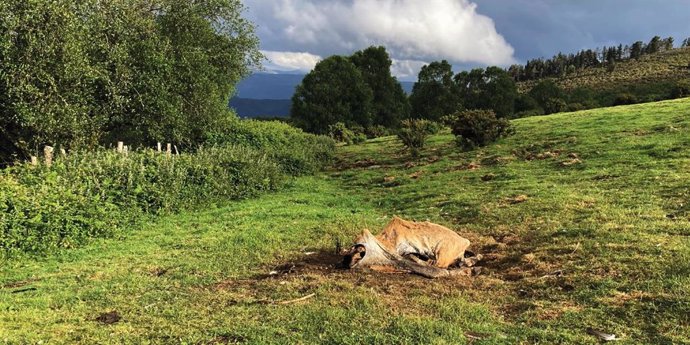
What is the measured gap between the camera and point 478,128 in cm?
2306

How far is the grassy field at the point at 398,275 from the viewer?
5684 millimetres

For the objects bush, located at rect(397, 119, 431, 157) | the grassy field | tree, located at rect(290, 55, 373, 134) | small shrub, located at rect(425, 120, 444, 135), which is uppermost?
tree, located at rect(290, 55, 373, 134)

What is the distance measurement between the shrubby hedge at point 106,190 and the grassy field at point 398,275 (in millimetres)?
737

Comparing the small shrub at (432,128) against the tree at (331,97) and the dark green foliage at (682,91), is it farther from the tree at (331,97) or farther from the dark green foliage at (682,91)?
the tree at (331,97)

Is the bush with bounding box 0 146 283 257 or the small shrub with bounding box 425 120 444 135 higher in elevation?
the small shrub with bounding box 425 120 444 135

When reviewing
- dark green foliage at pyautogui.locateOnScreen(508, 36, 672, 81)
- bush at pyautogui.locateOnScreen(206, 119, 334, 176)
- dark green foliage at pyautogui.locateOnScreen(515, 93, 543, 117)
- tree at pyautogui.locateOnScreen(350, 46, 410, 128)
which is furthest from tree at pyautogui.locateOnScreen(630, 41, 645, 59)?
bush at pyautogui.locateOnScreen(206, 119, 334, 176)

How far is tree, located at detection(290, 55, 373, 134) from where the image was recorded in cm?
6297

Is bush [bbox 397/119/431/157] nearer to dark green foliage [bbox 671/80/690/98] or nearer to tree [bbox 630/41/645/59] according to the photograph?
dark green foliage [bbox 671/80/690/98]

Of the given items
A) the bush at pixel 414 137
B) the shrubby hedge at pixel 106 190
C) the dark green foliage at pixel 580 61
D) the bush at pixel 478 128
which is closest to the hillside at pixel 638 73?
the dark green foliage at pixel 580 61

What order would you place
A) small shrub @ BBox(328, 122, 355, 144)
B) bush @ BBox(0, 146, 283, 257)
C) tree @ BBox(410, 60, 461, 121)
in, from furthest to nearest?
tree @ BBox(410, 60, 461, 121) < small shrub @ BBox(328, 122, 355, 144) < bush @ BBox(0, 146, 283, 257)

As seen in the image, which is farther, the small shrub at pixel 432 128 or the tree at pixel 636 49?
the tree at pixel 636 49

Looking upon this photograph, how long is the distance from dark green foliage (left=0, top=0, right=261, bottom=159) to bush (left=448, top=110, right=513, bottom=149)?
1370 cm

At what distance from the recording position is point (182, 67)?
2330cm

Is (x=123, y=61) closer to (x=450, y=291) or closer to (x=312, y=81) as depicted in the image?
(x=450, y=291)
